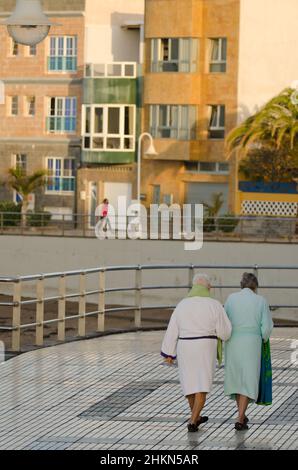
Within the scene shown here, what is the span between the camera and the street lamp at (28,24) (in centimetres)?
1767

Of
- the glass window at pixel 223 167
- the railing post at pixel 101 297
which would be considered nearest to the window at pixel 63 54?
the glass window at pixel 223 167

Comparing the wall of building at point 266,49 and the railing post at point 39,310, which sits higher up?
the wall of building at point 266,49

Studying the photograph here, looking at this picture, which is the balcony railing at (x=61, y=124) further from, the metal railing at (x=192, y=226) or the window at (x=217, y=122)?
the metal railing at (x=192, y=226)

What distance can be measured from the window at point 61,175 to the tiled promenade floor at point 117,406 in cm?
4247

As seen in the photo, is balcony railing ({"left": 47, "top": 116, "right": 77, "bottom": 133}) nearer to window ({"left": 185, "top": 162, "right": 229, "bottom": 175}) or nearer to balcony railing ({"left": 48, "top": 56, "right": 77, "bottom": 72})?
balcony railing ({"left": 48, "top": 56, "right": 77, "bottom": 72})

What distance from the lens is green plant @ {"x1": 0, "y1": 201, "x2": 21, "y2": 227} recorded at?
51.9 metres

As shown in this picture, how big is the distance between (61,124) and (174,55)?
6148 millimetres

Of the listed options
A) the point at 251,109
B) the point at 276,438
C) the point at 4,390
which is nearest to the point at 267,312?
the point at 276,438

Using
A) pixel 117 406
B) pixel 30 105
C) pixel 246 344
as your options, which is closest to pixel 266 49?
pixel 30 105

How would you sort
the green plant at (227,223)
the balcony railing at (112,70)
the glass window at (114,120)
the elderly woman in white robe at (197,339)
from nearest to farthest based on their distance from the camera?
1. the elderly woman in white robe at (197,339)
2. the green plant at (227,223)
3. the balcony railing at (112,70)
4. the glass window at (114,120)

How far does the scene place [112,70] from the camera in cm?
6191

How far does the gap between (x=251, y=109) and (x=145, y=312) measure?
23329 mm

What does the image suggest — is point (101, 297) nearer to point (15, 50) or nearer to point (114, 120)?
point (114, 120)

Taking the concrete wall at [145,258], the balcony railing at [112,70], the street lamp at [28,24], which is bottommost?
the concrete wall at [145,258]
